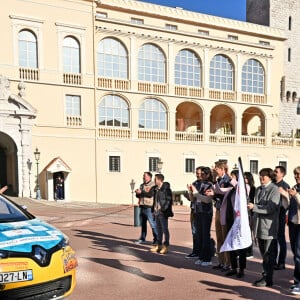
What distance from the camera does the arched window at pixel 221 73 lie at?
32.2 meters

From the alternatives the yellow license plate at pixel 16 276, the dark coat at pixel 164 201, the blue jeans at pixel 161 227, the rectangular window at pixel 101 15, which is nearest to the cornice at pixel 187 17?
the rectangular window at pixel 101 15

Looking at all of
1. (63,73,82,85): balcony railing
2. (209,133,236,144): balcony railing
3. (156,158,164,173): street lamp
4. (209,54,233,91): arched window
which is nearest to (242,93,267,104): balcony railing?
(209,54,233,91): arched window

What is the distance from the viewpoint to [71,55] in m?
26.9

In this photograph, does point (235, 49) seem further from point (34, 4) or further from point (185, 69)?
point (34, 4)

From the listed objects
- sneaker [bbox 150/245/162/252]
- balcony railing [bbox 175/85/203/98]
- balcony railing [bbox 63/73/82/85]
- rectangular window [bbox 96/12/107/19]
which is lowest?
sneaker [bbox 150/245/162/252]

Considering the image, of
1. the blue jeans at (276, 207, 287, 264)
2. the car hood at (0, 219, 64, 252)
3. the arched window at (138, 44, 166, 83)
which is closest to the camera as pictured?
the car hood at (0, 219, 64, 252)

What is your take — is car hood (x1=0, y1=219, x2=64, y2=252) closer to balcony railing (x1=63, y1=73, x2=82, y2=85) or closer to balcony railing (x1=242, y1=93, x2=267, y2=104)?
balcony railing (x1=63, y1=73, x2=82, y2=85)

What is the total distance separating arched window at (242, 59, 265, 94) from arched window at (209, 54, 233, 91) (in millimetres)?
1482

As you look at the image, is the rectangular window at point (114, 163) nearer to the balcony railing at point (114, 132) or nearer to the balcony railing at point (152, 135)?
the balcony railing at point (114, 132)

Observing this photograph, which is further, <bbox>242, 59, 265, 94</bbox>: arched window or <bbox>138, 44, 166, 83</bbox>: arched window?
<bbox>242, 59, 265, 94</bbox>: arched window

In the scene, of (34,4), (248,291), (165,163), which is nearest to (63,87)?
(34,4)

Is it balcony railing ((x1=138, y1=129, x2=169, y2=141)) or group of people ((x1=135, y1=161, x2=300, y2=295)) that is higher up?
balcony railing ((x1=138, y1=129, x2=169, y2=141))

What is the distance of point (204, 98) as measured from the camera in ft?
104

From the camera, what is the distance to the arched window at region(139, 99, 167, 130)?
29.7 meters
